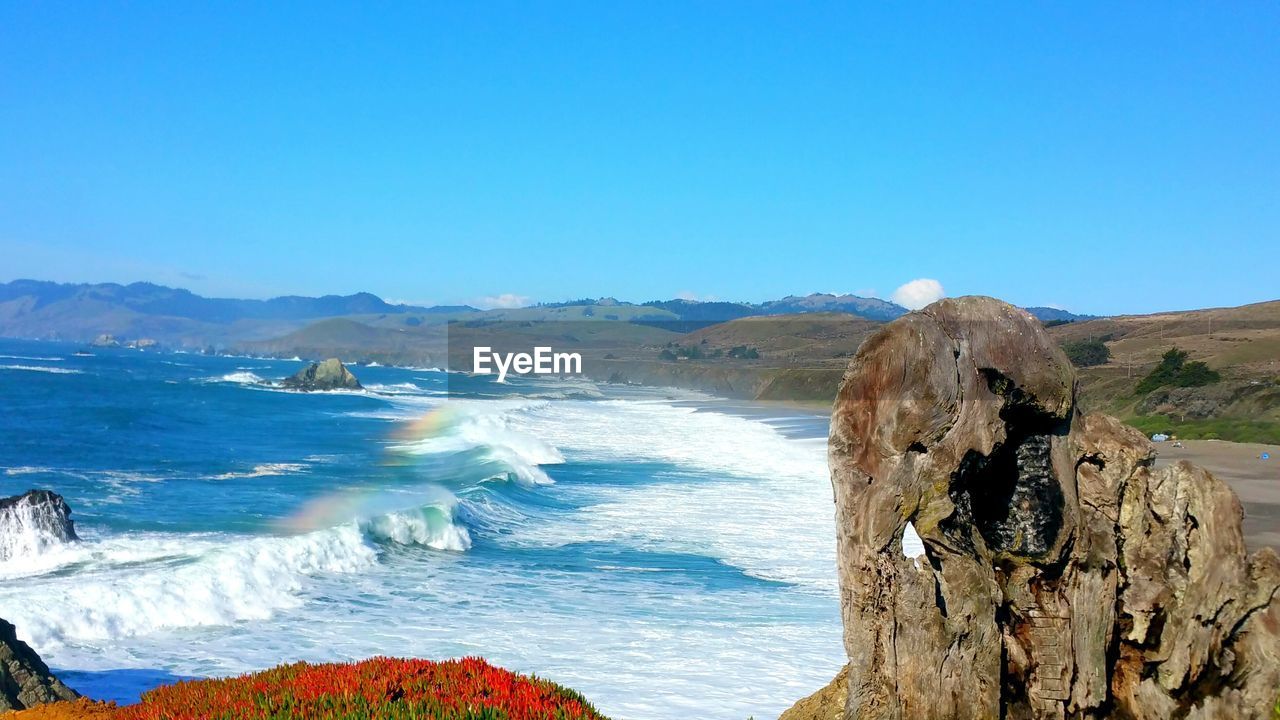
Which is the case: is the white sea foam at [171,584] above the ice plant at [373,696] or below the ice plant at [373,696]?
below

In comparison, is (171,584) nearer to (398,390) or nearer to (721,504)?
→ (721,504)

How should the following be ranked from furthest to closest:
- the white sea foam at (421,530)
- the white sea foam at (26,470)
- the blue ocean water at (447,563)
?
the white sea foam at (26,470), the white sea foam at (421,530), the blue ocean water at (447,563)

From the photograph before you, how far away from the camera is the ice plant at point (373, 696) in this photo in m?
4.99

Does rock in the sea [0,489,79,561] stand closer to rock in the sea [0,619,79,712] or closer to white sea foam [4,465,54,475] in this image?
rock in the sea [0,619,79,712]

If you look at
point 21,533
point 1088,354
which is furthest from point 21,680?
point 1088,354

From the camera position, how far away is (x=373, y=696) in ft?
16.9

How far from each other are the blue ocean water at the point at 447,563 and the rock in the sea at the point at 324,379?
4575 cm

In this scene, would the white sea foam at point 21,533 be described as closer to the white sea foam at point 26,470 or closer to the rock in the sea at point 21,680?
the rock in the sea at point 21,680

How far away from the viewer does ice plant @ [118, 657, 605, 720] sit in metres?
4.99

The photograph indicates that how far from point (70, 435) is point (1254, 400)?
45.4m

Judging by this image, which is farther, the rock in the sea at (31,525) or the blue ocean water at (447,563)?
the rock in the sea at (31,525)

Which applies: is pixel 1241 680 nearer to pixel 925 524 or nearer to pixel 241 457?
pixel 925 524

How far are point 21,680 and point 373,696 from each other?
356cm

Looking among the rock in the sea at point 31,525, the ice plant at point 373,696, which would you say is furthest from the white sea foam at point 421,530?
the ice plant at point 373,696
